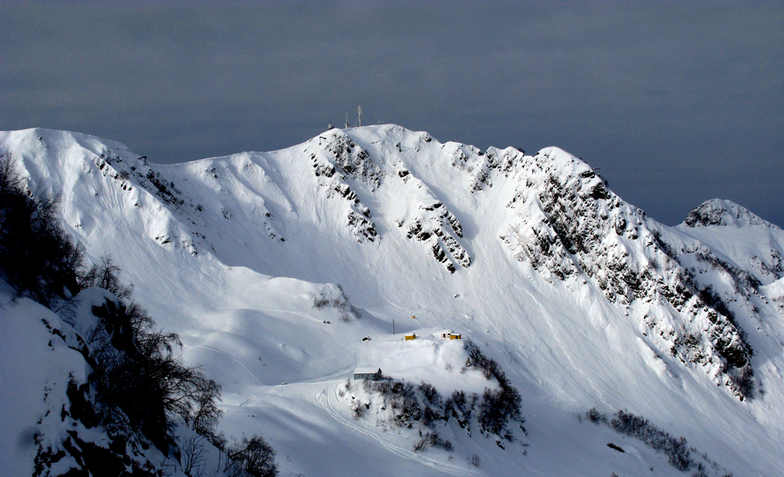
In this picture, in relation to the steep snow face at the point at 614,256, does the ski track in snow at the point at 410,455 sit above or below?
below

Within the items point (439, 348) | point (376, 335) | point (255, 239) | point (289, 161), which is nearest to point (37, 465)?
point (439, 348)

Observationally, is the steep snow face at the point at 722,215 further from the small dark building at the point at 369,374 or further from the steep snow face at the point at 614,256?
the small dark building at the point at 369,374

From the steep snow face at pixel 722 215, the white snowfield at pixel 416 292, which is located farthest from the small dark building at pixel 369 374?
the steep snow face at pixel 722 215

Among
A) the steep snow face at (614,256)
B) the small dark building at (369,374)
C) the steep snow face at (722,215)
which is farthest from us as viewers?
the steep snow face at (722,215)

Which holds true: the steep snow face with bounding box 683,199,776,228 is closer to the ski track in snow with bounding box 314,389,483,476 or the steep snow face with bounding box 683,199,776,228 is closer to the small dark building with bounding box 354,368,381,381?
the small dark building with bounding box 354,368,381,381

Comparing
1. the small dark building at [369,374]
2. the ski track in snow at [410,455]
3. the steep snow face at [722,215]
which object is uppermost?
the steep snow face at [722,215]

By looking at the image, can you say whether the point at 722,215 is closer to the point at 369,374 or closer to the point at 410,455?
the point at 369,374

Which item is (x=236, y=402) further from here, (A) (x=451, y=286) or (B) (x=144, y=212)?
(A) (x=451, y=286)

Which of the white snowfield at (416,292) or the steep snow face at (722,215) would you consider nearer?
the white snowfield at (416,292)
